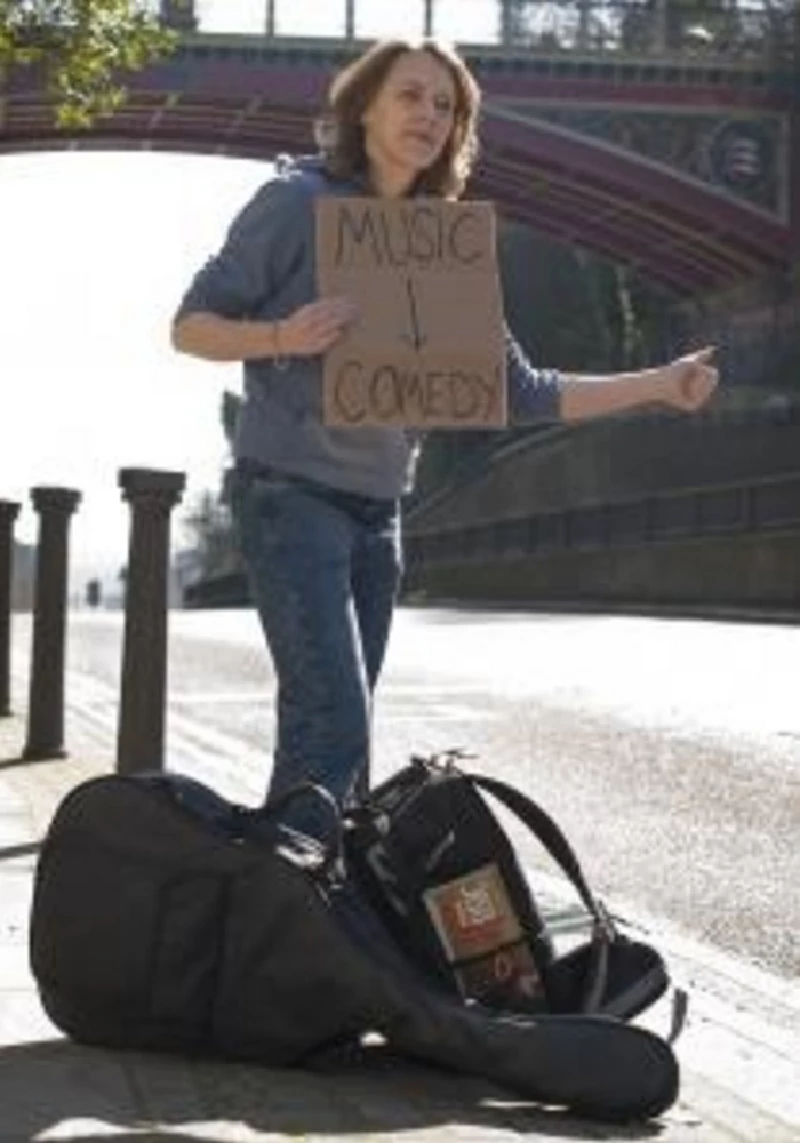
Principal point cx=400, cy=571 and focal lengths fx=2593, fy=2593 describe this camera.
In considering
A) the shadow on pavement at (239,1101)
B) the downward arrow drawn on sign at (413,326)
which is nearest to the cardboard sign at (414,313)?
the downward arrow drawn on sign at (413,326)

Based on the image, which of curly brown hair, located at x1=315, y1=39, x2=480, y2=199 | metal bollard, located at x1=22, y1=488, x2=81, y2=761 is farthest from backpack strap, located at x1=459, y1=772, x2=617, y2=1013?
metal bollard, located at x1=22, y1=488, x2=81, y2=761

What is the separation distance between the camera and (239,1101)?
152 inches

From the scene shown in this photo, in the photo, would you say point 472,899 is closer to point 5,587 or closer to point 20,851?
point 20,851

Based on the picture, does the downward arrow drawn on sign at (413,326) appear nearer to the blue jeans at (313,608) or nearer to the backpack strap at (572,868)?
the blue jeans at (313,608)

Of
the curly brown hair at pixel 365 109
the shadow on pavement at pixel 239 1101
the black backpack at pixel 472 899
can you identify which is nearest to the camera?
the shadow on pavement at pixel 239 1101

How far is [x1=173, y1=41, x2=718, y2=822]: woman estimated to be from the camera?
438 centimetres

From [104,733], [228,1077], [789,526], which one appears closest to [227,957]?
[228,1077]

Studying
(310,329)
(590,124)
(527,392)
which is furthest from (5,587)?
(590,124)

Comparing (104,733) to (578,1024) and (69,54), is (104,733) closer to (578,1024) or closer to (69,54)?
(69,54)

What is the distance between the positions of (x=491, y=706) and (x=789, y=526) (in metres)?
16.9

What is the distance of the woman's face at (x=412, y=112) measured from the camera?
14.6 feet

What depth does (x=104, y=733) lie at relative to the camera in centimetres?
1180

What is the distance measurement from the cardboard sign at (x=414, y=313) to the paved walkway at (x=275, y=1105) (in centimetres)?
110

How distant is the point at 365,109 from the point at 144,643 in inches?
149
